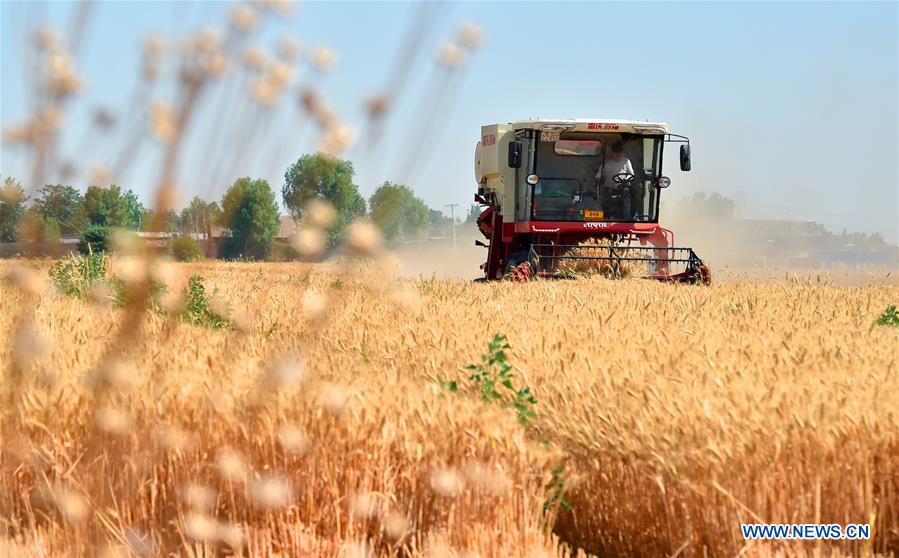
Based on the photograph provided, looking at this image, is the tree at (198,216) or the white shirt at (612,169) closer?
the tree at (198,216)

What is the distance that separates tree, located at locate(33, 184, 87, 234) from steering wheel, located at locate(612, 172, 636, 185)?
14.6 m

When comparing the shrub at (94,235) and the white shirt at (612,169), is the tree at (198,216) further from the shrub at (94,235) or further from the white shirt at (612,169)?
the white shirt at (612,169)

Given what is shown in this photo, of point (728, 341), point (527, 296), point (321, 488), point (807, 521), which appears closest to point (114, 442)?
point (321, 488)

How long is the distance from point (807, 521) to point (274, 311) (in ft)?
19.0

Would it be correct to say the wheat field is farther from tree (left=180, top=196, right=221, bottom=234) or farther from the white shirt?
the white shirt

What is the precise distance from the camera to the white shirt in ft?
56.8

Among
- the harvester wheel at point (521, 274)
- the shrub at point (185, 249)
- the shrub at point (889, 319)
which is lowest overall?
the shrub at point (889, 319)

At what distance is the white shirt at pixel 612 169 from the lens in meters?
17.3

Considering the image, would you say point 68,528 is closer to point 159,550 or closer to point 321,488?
point 159,550

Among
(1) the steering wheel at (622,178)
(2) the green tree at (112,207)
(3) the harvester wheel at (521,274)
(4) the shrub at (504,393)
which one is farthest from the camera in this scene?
(1) the steering wheel at (622,178)

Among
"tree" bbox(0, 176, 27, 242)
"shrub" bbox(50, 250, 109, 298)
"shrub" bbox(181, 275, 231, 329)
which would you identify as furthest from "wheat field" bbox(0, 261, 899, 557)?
"shrub" bbox(50, 250, 109, 298)

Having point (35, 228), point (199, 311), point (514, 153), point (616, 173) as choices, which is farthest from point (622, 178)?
point (35, 228)

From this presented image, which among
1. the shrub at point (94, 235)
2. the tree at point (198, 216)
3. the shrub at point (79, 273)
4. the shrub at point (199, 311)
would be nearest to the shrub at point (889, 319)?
the shrub at point (199, 311)

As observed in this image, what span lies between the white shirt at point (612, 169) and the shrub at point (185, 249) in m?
14.4
